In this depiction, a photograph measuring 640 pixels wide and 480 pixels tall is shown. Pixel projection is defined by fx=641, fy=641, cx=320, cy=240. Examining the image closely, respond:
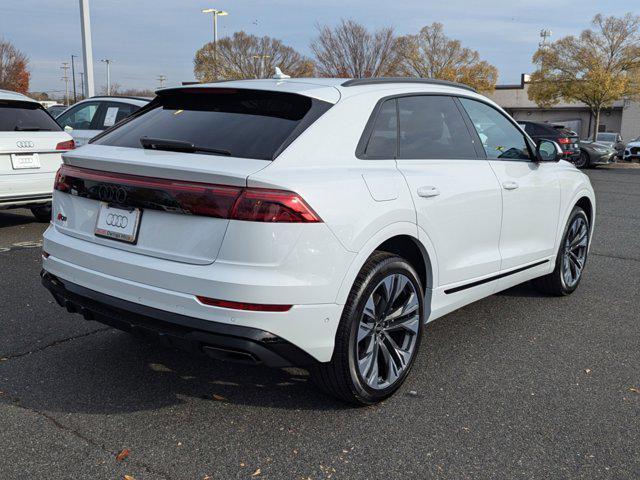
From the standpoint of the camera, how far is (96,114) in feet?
33.4

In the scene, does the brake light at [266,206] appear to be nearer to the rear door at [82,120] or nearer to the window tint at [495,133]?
the window tint at [495,133]

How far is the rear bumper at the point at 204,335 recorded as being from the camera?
278 centimetres

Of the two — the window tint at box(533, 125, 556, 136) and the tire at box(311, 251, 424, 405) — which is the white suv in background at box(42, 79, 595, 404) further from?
the window tint at box(533, 125, 556, 136)

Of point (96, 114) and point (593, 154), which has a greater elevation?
point (96, 114)

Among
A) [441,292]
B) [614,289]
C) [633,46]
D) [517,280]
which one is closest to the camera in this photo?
[441,292]

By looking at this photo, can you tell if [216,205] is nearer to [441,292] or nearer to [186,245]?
[186,245]

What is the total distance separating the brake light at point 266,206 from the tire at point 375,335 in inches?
22.1

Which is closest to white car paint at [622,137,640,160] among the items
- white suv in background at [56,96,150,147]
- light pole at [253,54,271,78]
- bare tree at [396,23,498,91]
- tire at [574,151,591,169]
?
tire at [574,151,591,169]

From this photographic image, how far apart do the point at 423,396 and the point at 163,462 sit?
146 centimetres

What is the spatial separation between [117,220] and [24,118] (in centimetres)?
532

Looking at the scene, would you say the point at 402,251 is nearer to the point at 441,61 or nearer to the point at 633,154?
the point at 633,154

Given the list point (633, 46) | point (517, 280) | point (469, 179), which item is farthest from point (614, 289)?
point (633, 46)

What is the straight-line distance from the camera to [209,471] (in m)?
2.75

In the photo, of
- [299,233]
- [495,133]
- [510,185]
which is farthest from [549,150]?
[299,233]
